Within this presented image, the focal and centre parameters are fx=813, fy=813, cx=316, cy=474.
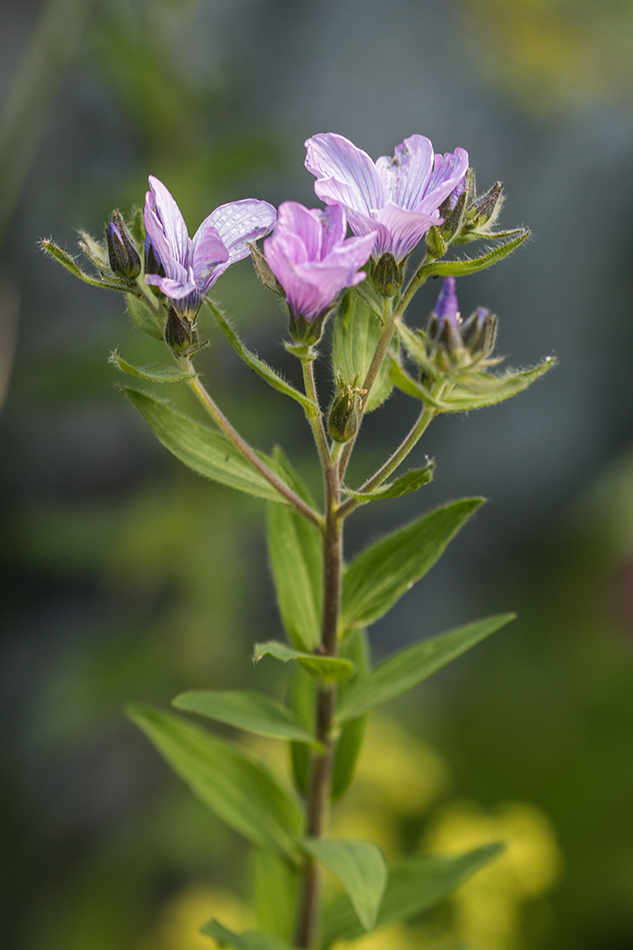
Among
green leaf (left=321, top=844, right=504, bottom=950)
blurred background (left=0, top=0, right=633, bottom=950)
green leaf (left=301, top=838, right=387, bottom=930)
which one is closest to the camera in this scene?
green leaf (left=301, top=838, right=387, bottom=930)

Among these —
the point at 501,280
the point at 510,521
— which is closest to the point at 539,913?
the point at 510,521

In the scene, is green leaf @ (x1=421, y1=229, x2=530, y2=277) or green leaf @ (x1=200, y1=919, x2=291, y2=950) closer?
green leaf @ (x1=421, y1=229, x2=530, y2=277)

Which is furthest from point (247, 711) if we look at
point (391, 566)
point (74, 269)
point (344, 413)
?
point (74, 269)

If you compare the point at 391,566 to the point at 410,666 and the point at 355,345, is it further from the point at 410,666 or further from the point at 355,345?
the point at 355,345

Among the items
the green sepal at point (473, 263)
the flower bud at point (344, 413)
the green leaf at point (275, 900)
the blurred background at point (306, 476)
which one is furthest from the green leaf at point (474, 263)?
the blurred background at point (306, 476)

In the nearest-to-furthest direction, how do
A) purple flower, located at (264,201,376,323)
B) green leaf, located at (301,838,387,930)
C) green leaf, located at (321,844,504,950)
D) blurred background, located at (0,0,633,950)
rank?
purple flower, located at (264,201,376,323), green leaf, located at (301,838,387,930), green leaf, located at (321,844,504,950), blurred background, located at (0,0,633,950)

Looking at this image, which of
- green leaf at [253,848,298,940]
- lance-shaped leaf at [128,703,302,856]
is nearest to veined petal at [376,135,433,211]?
lance-shaped leaf at [128,703,302,856]

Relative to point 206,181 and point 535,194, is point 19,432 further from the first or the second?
point 535,194

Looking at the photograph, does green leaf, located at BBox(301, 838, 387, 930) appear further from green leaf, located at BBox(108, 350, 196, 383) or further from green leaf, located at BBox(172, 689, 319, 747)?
green leaf, located at BBox(108, 350, 196, 383)
